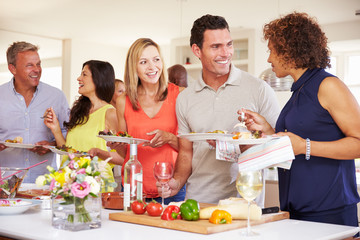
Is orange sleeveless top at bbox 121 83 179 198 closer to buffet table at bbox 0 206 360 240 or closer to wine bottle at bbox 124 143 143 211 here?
wine bottle at bbox 124 143 143 211

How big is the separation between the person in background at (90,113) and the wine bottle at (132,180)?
4.14 feet

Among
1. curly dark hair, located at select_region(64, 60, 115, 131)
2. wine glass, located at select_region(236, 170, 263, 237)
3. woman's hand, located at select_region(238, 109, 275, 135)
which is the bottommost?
wine glass, located at select_region(236, 170, 263, 237)

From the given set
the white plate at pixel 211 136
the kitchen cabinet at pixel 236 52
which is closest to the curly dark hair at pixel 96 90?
the white plate at pixel 211 136

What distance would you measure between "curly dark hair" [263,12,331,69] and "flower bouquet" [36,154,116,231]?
3.21 feet

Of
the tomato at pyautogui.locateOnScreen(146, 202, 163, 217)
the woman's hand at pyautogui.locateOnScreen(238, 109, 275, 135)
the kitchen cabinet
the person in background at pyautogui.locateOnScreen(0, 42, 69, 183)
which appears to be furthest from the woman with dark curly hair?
the kitchen cabinet

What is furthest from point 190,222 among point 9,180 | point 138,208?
point 9,180

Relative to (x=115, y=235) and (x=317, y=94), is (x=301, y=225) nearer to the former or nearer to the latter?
(x=317, y=94)

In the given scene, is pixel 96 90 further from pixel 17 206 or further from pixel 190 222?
pixel 190 222

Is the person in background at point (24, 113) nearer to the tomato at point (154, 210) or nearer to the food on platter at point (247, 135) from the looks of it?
the tomato at point (154, 210)

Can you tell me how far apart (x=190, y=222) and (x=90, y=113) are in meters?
1.93

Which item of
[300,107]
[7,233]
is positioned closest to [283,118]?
[300,107]

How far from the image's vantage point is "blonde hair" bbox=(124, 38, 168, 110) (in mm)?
2790

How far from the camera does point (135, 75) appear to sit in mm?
2838

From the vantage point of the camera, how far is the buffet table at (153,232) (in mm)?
1661
